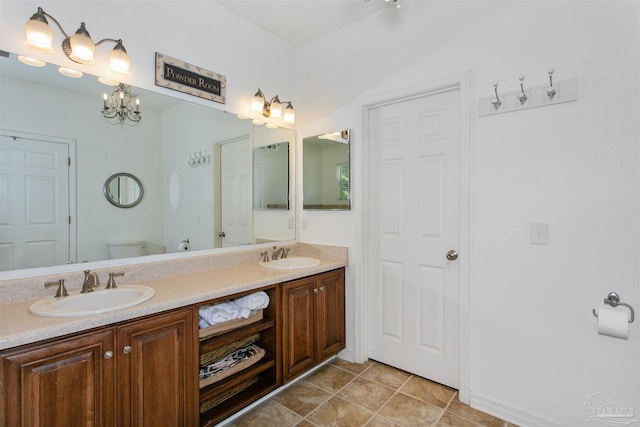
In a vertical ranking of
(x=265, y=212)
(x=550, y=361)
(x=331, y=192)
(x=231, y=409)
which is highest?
(x=331, y=192)

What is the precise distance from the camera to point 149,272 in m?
1.85

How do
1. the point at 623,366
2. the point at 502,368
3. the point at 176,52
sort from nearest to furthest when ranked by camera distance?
the point at 623,366 → the point at 502,368 → the point at 176,52

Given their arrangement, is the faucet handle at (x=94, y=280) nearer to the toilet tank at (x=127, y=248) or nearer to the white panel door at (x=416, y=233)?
the toilet tank at (x=127, y=248)

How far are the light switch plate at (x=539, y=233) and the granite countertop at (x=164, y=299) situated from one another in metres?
1.32

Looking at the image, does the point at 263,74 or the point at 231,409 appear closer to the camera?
the point at 231,409

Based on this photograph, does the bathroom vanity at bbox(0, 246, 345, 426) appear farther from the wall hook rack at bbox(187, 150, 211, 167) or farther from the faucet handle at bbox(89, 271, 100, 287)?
the wall hook rack at bbox(187, 150, 211, 167)

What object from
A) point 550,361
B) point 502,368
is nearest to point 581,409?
point 550,361

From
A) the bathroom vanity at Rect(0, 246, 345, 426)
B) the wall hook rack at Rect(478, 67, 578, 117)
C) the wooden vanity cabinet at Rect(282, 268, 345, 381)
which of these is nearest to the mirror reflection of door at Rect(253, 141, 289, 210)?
the bathroom vanity at Rect(0, 246, 345, 426)

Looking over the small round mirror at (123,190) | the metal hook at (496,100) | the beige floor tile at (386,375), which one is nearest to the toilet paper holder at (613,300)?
the metal hook at (496,100)

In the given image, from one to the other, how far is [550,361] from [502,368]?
0.86 feet

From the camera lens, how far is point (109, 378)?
1280 mm

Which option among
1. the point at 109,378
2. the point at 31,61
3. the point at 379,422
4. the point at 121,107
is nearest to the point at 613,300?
the point at 379,422

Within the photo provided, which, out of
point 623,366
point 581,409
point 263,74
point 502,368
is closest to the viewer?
point 623,366

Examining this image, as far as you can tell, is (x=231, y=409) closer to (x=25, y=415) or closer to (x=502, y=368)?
(x=25, y=415)
